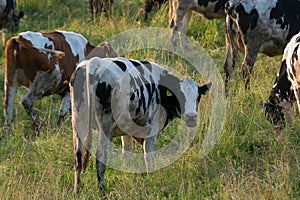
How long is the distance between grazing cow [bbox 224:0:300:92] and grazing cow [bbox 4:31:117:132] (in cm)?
205

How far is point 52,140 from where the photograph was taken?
7703 mm

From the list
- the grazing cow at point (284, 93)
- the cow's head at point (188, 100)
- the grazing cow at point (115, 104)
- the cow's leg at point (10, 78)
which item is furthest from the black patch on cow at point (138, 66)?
the cow's leg at point (10, 78)

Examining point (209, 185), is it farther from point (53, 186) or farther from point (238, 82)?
point (238, 82)

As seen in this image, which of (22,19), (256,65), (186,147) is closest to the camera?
(186,147)

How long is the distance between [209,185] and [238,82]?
310 cm

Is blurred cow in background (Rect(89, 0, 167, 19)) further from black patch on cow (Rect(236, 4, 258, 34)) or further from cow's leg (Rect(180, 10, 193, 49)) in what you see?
black patch on cow (Rect(236, 4, 258, 34))

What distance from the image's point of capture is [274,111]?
25.8 feet

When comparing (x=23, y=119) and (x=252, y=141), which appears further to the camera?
(x=23, y=119)

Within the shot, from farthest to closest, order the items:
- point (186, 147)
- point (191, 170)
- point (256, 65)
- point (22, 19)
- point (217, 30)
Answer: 1. point (22, 19)
2. point (217, 30)
3. point (256, 65)
4. point (186, 147)
5. point (191, 170)

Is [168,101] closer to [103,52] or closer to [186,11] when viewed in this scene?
[103,52]

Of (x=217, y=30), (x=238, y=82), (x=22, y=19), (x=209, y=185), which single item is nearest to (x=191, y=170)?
(x=209, y=185)

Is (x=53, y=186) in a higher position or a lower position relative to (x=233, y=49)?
lower

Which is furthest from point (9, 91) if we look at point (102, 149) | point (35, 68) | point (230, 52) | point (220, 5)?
point (220, 5)

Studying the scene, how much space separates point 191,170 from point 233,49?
119 inches
